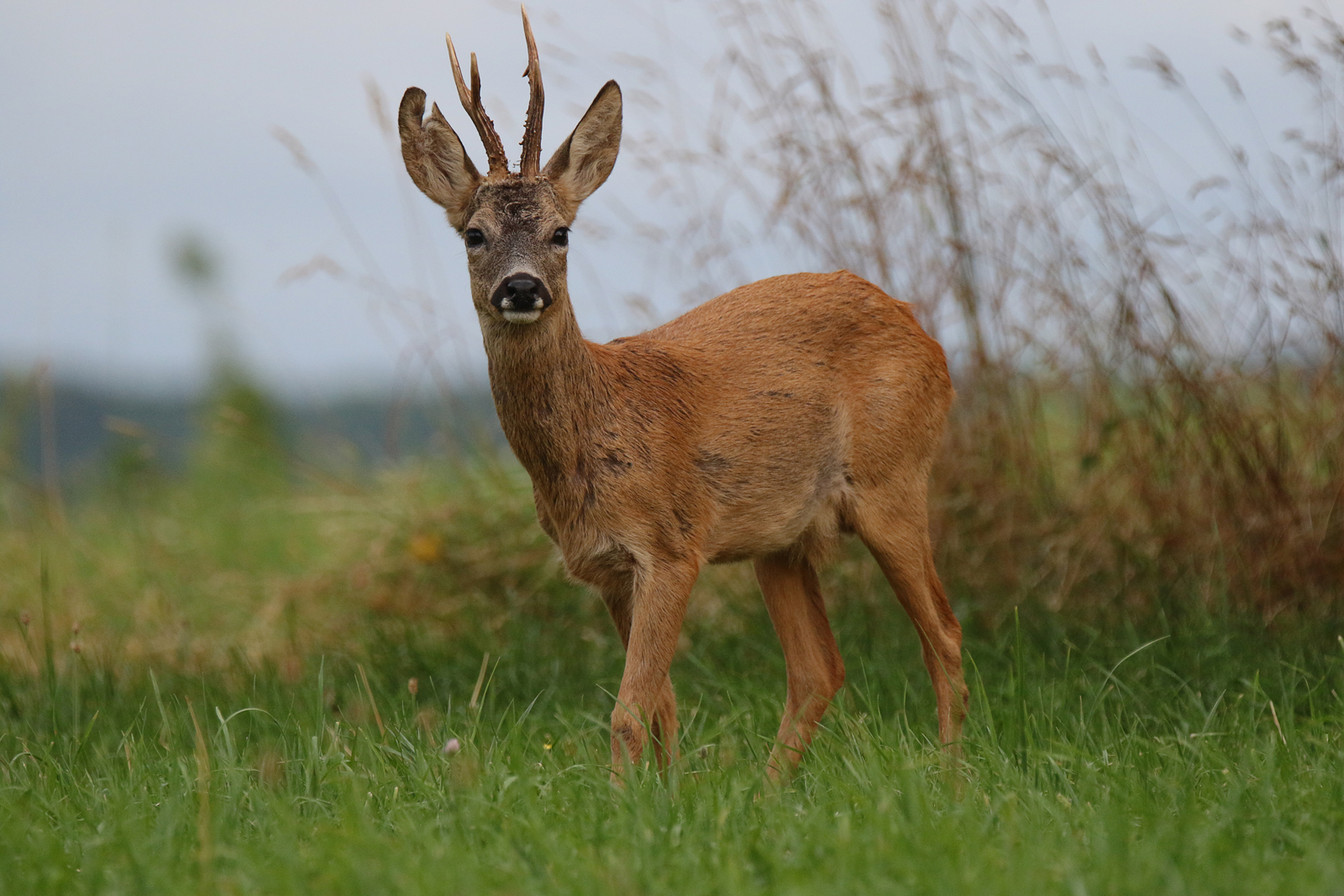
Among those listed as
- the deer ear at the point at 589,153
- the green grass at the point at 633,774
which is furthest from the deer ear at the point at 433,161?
the green grass at the point at 633,774

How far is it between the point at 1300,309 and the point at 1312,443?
58 cm

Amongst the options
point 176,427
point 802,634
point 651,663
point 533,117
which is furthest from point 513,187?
point 176,427

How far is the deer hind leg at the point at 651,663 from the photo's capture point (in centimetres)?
392

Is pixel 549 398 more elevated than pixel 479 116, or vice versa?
pixel 479 116

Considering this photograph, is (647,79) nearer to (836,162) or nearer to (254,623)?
(836,162)

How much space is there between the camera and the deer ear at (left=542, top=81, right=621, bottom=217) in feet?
14.5

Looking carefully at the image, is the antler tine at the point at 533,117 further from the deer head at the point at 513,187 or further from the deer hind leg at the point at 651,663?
the deer hind leg at the point at 651,663

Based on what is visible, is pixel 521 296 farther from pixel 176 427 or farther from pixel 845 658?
pixel 176 427

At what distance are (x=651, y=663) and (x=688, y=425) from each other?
830 mm

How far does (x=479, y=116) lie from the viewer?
4273mm

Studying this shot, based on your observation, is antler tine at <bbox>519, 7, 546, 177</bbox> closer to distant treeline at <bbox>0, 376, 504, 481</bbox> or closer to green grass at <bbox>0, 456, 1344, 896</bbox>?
green grass at <bbox>0, 456, 1344, 896</bbox>

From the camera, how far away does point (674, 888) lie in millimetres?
2729

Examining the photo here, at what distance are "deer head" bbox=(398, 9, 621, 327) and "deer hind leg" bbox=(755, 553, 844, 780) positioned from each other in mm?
1304

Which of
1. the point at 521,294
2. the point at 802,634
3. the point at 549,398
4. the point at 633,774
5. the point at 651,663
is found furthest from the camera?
the point at 802,634
